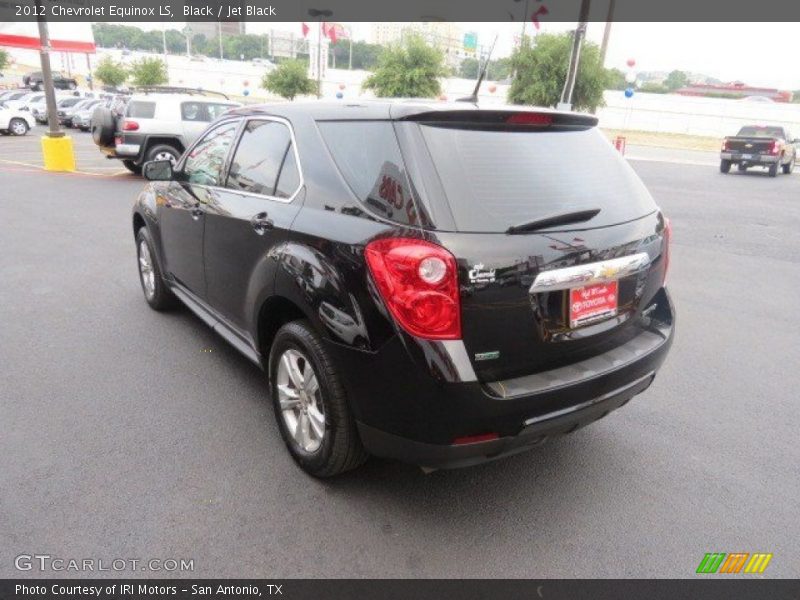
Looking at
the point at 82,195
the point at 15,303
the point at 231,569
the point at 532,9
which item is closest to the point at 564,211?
the point at 231,569

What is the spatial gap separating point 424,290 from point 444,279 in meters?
0.09

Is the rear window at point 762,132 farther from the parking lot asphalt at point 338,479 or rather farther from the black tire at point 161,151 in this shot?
the parking lot asphalt at point 338,479

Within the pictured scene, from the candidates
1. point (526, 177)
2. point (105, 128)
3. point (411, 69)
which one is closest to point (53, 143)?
point (105, 128)

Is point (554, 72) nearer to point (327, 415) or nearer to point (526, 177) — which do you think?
point (526, 177)

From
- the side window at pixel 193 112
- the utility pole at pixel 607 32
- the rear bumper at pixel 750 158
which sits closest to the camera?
the side window at pixel 193 112

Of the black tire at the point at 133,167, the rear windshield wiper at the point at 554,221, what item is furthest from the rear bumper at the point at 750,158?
the rear windshield wiper at the point at 554,221

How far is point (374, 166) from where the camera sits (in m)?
2.48

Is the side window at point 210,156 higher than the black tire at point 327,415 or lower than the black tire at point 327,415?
higher

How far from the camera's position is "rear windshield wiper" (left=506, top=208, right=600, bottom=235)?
7.61ft

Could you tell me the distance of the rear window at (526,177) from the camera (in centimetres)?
232

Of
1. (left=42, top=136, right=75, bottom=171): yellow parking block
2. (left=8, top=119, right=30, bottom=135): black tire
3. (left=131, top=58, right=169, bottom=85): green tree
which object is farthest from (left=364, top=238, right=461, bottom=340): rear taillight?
(left=131, top=58, right=169, bottom=85): green tree

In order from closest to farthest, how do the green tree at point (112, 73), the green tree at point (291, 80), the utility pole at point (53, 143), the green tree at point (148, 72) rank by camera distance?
the utility pole at point (53, 143) < the green tree at point (291, 80) < the green tree at point (148, 72) < the green tree at point (112, 73)

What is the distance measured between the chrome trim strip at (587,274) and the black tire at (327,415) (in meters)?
0.95

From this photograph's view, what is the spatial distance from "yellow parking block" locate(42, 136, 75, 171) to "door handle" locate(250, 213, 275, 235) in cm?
1322
